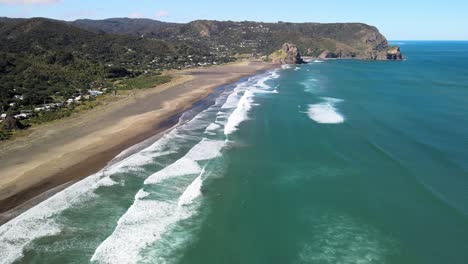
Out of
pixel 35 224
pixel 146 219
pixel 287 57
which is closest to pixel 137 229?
pixel 146 219

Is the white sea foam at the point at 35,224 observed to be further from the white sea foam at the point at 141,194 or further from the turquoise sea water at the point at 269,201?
the white sea foam at the point at 141,194

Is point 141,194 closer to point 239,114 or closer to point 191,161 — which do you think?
point 191,161

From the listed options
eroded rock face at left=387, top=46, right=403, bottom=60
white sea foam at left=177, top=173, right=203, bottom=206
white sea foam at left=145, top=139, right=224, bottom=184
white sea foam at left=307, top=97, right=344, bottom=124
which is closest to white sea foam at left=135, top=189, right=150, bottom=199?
white sea foam at left=145, top=139, right=224, bottom=184

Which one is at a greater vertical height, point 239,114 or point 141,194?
point 239,114

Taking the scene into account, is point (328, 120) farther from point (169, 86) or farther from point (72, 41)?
point (72, 41)

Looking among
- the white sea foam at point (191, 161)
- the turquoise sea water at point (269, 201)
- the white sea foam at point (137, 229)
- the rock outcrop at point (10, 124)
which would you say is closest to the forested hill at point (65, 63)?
the rock outcrop at point (10, 124)

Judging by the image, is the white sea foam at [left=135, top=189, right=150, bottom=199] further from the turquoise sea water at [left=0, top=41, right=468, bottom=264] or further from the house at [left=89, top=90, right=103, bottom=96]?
the house at [left=89, top=90, right=103, bottom=96]

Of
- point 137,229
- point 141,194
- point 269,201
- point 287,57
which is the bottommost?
point 269,201

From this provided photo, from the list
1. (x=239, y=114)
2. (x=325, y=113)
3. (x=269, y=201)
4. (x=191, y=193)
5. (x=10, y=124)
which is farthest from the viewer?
(x=325, y=113)
